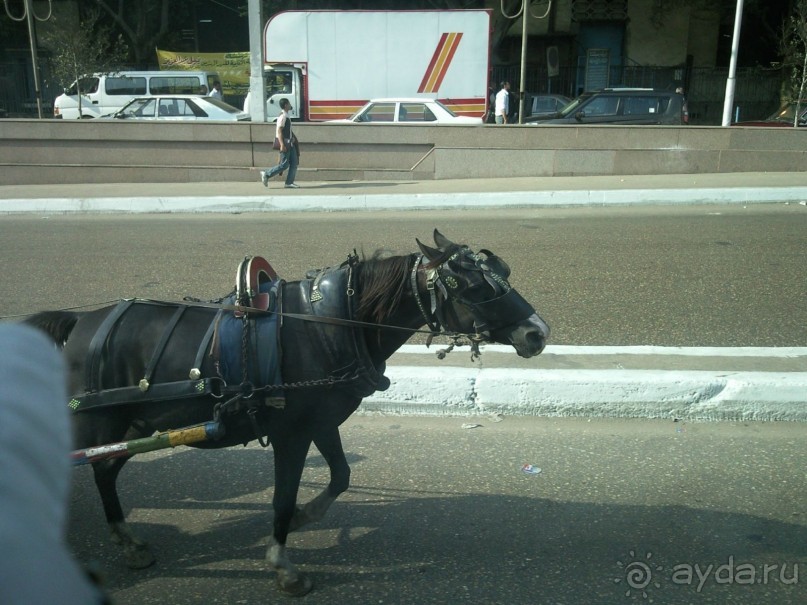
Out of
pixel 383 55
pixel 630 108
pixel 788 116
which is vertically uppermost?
pixel 383 55

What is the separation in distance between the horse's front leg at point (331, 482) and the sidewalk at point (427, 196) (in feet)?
32.5

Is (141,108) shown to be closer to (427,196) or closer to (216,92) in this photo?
(216,92)

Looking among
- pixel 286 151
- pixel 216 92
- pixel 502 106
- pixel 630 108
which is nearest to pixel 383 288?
pixel 286 151

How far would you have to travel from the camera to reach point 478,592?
3.08 meters

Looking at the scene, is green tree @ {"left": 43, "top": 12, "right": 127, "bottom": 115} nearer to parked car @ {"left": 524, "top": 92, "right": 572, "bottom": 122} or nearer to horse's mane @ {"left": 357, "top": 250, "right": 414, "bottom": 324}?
parked car @ {"left": 524, "top": 92, "right": 572, "bottom": 122}

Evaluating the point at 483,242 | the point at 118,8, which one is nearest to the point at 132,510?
the point at 483,242

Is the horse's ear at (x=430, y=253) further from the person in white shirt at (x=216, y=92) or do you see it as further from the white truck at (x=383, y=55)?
the person in white shirt at (x=216, y=92)

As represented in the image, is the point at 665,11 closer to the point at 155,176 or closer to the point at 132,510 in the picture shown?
the point at 155,176

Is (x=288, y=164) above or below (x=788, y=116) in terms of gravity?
below

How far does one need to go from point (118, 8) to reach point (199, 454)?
113ft

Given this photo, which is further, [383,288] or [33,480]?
[383,288]

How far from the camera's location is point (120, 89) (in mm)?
25594

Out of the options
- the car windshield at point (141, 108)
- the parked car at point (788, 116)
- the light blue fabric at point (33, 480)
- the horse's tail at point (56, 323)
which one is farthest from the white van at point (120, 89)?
the light blue fabric at point (33, 480)

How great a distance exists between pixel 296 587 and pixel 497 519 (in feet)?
3.57
